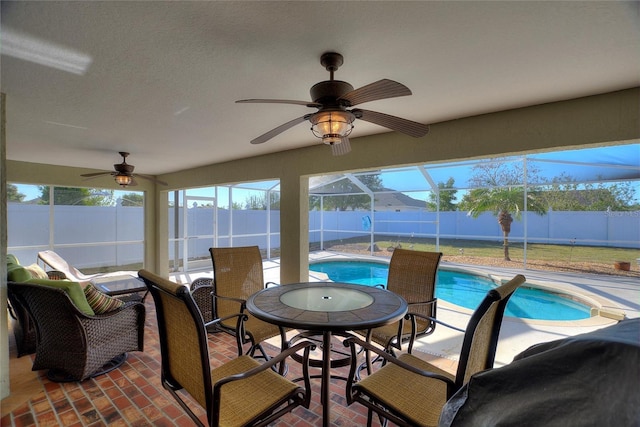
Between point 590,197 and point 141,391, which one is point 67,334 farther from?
point 590,197

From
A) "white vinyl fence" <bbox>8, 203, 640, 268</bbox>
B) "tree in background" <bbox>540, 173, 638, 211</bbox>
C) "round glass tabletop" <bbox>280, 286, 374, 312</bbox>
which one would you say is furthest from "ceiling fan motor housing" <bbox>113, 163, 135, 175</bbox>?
"tree in background" <bbox>540, 173, 638, 211</bbox>

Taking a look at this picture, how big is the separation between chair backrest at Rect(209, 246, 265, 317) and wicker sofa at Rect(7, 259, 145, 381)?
0.90 m

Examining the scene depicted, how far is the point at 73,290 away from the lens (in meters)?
2.29

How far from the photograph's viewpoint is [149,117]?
2609 millimetres

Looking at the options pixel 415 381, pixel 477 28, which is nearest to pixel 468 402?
pixel 415 381

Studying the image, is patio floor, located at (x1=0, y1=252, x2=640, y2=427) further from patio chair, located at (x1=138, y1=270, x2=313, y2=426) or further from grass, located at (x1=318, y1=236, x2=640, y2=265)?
grass, located at (x1=318, y1=236, x2=640, y2=265)

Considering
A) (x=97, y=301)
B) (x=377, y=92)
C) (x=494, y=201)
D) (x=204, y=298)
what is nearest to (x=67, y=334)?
(x=97, y=301)

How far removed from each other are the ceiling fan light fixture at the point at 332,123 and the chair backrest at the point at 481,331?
1113 millimetres

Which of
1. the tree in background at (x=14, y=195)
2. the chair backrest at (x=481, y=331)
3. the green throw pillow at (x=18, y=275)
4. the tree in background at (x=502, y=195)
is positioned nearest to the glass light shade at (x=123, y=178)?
the green throw pillow at (x=18, y=275)

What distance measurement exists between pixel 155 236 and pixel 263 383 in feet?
19.4

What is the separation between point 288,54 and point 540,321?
14.8 feet

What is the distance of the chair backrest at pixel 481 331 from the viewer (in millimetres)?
1247

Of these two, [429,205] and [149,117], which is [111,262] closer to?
[149,117]

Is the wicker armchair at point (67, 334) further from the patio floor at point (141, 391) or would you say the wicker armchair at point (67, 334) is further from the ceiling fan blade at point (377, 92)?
the ceiling fan blade at point (377, 92)
